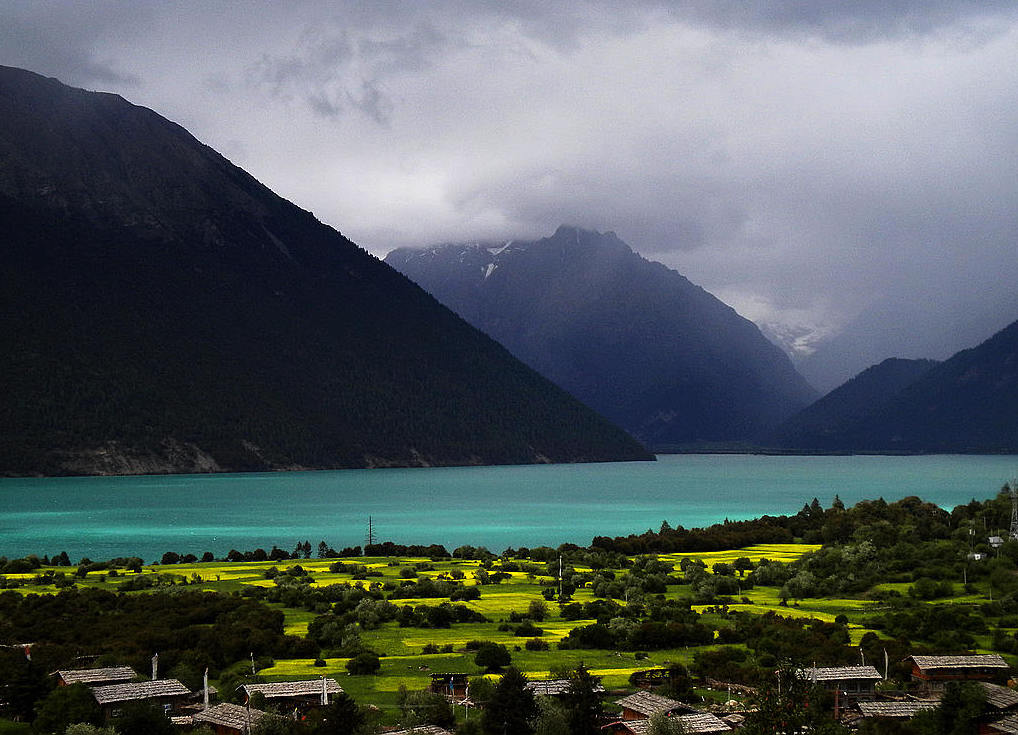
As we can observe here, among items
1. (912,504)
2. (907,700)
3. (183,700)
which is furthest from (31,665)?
(912,504)

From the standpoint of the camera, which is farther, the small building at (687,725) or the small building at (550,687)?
the small building at (550,687)

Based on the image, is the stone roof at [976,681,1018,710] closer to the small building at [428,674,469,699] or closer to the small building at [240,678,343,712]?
the small building at [428,674,469,699]

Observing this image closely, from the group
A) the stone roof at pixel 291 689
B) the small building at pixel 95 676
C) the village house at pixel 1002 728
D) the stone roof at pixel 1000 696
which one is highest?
the small building at pixel 95 676

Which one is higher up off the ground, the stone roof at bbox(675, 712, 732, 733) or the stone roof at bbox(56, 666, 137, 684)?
the stone roof at bbox(56, 666, 137, 684)

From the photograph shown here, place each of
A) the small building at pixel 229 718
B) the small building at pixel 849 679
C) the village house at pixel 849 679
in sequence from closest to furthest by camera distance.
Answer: the small building at pixel 229 718, the village house at pixel 849 679, the small building at pixel 849 679

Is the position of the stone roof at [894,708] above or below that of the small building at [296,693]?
below

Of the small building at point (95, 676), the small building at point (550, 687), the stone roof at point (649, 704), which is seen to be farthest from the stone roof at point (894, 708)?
A: the small building at point (95, 676)

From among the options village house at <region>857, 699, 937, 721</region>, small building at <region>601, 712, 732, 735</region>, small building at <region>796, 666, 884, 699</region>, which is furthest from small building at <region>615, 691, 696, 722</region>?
small building at <region>796, 666, 884, 699</region>

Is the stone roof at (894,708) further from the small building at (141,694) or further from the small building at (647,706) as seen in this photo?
the small building at (141,694)
